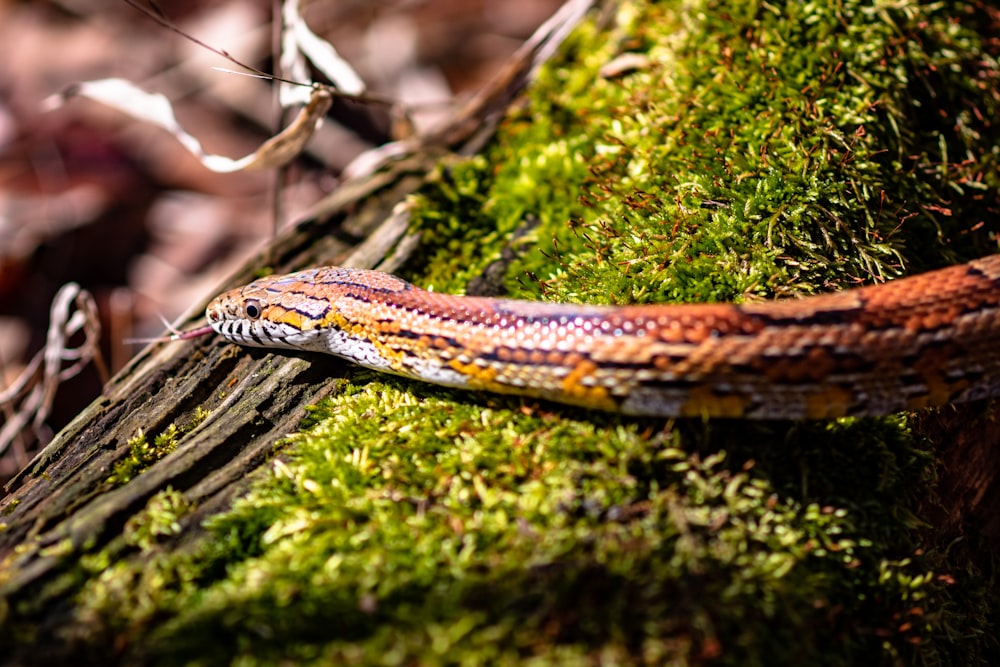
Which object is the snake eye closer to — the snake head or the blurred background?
the snake head

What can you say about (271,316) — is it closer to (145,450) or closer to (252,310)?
(252,310)

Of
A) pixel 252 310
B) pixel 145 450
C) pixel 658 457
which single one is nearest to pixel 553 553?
pixel 658 457

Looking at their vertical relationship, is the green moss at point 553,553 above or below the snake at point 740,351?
below

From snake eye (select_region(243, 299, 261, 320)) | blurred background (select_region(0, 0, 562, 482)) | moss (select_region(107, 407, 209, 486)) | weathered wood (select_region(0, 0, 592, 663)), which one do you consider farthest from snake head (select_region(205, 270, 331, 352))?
blurred background (select_region(0, 0, 562, 482))

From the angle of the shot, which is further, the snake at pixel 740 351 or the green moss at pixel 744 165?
the green moss at pixel 744 165

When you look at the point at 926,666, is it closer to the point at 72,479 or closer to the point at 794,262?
the point at 794,262

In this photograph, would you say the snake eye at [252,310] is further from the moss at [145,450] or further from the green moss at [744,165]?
the green moss at [744,165]

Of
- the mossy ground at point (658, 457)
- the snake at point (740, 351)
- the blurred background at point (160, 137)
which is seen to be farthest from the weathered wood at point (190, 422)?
the blurred background at point (160, 137)
